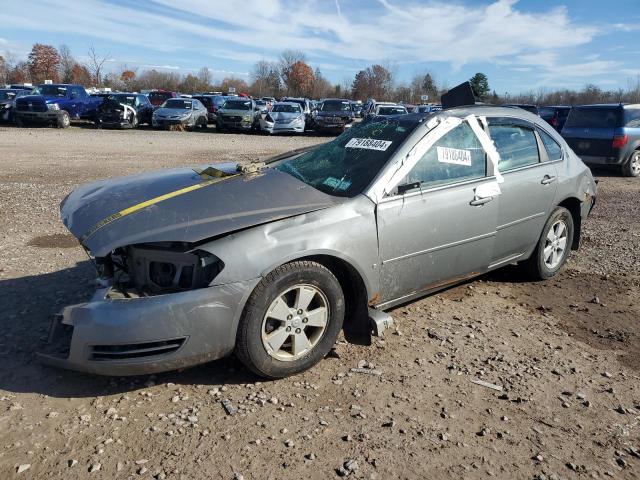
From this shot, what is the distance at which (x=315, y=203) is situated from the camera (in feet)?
11.2

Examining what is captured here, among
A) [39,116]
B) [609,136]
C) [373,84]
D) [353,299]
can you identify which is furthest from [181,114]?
[373,84]

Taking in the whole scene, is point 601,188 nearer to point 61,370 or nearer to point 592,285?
point 592,285

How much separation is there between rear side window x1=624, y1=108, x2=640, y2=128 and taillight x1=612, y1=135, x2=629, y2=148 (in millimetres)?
276

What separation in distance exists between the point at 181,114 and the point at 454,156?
22.1m

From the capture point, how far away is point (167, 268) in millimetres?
3121

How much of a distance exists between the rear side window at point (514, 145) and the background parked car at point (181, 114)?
21594 mm

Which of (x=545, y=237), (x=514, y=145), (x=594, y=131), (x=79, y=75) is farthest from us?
(x=79, y=75)

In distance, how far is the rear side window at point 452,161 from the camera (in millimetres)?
3844

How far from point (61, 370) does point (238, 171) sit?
1.86m

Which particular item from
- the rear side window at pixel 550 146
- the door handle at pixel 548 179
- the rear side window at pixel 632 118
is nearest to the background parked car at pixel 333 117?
the rear side window at pixel 632 118

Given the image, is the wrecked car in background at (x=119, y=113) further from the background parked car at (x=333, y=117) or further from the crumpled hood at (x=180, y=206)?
the crumpled hood at (x=180, y=206)

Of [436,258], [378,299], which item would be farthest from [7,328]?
[436,258]

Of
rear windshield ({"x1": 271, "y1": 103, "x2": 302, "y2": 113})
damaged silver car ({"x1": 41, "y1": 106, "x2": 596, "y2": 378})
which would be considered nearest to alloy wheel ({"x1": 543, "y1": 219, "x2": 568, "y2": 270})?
damaged silver car ({"x1": 41, "y1": 106, "x2": 596, "y2": 378})

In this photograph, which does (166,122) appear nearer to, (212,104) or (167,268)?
(212,104)
